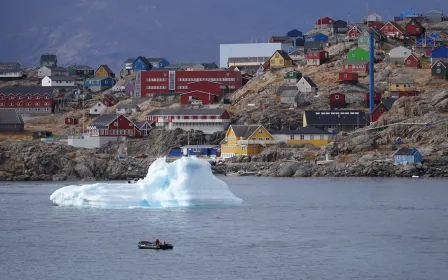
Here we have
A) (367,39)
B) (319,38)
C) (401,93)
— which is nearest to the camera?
(401,93)

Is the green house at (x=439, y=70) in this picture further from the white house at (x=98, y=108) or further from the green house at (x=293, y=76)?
the white house at (x=98, y=108)

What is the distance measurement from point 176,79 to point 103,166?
3822 cm

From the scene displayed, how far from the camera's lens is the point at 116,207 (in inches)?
2608

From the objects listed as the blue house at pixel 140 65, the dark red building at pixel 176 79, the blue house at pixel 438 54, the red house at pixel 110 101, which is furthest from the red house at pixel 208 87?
the blue house at pixel 140 65

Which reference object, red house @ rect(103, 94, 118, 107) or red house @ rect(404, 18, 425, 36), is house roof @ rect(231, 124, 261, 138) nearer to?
red house @ rect(103, 94, 118, 107)

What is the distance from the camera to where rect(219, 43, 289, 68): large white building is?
15800cm

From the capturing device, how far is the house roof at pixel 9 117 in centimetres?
11994

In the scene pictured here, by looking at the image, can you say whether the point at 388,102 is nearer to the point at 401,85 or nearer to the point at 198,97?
the point at 401,85

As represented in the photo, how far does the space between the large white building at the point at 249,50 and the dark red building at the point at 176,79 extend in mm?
23591

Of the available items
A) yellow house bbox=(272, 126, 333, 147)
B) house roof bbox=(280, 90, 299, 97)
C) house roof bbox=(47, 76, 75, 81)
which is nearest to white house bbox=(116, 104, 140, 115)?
house roof bbox=(280, 90, 299, 97)

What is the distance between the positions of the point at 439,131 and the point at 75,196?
41.3m

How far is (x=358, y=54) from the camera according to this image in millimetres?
124312

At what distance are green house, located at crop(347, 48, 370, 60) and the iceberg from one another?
2374 inches

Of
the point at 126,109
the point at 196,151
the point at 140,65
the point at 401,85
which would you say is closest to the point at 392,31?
the point at 401,85
